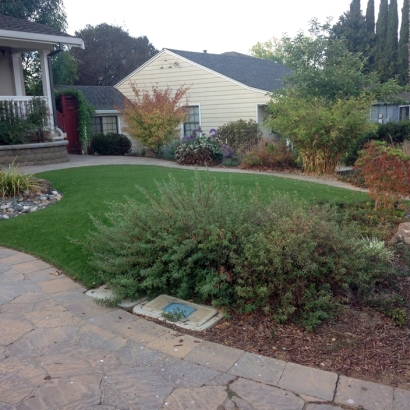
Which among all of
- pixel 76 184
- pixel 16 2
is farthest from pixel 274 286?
pixel 16 2

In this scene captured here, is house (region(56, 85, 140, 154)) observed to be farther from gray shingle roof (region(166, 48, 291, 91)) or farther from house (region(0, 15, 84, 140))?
house (region(0, 15, 84, 140))

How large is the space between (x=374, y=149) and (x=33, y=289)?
5554 mm

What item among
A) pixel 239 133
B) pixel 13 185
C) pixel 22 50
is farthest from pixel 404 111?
pixel 13 185

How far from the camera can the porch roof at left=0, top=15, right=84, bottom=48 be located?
11.7 m

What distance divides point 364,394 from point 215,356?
3.27 feet

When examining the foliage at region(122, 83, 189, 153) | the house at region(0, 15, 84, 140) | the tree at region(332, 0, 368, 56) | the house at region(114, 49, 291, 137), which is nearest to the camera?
the house at region(0, 15, 84, 140)

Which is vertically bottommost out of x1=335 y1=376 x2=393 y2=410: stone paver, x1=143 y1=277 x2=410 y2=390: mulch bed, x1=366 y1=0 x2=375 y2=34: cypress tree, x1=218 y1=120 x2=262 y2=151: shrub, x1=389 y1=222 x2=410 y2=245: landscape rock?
x1=143 y1=277 x2=410 y2=390: mulch bed

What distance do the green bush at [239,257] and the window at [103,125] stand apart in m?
15.2

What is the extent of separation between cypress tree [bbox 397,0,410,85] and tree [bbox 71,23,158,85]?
18.6 meters

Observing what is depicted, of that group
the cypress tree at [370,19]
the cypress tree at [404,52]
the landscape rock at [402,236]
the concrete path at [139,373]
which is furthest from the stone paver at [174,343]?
the cypress tree at [370,19]

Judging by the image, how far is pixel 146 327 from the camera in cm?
366

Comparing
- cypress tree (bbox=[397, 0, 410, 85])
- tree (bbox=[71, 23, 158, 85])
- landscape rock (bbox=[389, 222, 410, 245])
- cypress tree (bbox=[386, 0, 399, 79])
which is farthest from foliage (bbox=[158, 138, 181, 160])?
cypress tree (bbox=[386, 0, 399, 79])

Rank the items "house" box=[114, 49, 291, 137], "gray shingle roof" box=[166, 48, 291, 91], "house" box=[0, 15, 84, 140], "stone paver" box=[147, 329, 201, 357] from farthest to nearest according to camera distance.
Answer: "gray shingle roof" box=[166, 48, 291, 91]
"house" box=[114, 49, 291, 137]
"house" box=[0, 15, 84, 140]
"stone paver" box=[147, 329, 201, 357]

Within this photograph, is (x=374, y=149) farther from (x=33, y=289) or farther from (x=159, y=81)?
(x=159, y=81)
